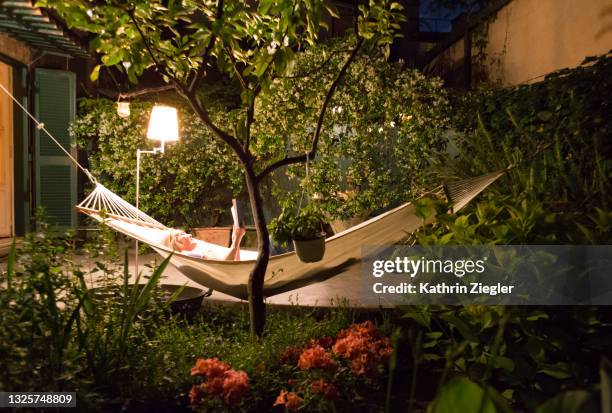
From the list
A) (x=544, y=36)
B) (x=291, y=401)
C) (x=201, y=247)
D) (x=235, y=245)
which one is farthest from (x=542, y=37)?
(x=291, y=401)

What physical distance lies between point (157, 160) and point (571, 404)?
18.2 ft

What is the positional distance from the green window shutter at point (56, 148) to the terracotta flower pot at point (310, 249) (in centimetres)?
363

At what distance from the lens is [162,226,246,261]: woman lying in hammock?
3.61 metres

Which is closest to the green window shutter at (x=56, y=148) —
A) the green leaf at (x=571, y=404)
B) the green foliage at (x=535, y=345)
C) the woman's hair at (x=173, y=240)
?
the woman's hair at (x=173, y=240)

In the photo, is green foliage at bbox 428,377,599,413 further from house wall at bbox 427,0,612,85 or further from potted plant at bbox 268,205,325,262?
house wall at bbox 427,0,612,85

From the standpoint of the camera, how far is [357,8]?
2.39 meters

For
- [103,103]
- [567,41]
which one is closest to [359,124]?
[567,41]

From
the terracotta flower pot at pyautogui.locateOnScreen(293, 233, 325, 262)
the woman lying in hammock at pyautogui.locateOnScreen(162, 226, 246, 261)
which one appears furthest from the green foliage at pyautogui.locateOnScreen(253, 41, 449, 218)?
the terracotta flower pot at pyautogui.locateOnScreen(293, 233, 325, 262)

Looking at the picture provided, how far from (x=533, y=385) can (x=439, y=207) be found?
28.7 inches

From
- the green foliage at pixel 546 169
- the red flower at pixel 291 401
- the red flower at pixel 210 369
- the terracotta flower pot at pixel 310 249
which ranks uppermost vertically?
the green foliage at pixel 546 169

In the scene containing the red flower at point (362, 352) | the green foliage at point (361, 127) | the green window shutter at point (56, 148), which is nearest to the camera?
the red flower at point (362, 352)

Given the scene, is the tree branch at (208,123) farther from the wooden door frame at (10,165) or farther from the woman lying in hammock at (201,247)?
the wooden door frame at (10,165)

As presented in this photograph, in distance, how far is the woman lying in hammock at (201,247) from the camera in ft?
11.8

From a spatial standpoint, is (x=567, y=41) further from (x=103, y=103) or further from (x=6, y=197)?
(x=6, y=197)
